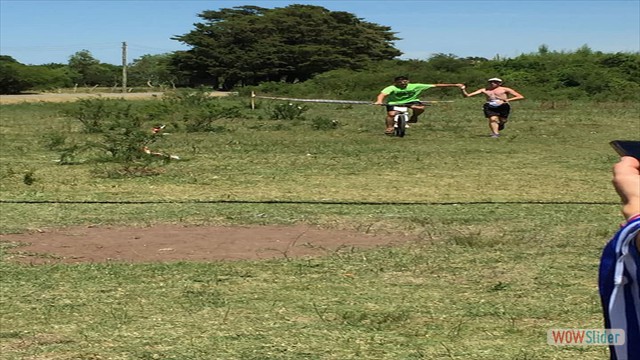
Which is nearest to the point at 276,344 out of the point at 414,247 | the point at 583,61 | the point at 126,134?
the point at 414,247

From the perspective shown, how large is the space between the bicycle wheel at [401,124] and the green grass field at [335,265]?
244 cm

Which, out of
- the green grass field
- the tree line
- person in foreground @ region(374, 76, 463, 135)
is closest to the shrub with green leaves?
person in foreground @ region(374, 76, 463, 135)

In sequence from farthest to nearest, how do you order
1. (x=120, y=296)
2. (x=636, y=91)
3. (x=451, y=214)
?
1. (x=636, y=91)
2. (x=451, y=214)
3. (x=120, y=296)

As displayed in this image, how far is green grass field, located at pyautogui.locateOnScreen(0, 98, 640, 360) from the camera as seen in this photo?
4.29 m

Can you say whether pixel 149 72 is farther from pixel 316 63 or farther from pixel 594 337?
pixel 594 337

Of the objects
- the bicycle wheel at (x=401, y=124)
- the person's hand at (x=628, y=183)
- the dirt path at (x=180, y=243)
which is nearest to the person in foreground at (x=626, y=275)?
the person's hand at (x=628, y=183)

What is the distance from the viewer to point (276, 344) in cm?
421

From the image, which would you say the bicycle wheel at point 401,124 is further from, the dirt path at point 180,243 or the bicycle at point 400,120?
the dirt path at point 180,243

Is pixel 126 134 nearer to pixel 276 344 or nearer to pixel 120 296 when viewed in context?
pixel 120 296

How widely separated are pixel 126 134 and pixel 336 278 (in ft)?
24.1

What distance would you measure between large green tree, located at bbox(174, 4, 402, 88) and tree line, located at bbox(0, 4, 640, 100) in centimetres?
7

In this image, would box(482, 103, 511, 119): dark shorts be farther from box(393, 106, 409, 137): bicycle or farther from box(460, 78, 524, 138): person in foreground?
box(393, 106, 409, 137): bicycle

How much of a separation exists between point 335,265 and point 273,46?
56.2 meters

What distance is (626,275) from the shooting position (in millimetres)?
1603
